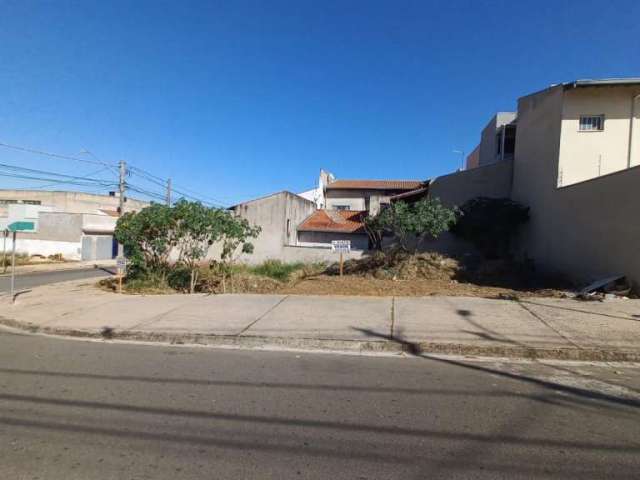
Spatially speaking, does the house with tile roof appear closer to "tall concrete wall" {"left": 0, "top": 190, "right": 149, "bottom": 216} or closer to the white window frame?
the white window frame

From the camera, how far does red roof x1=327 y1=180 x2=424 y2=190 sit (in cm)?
3207

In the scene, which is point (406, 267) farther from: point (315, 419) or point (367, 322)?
point (315, 419)

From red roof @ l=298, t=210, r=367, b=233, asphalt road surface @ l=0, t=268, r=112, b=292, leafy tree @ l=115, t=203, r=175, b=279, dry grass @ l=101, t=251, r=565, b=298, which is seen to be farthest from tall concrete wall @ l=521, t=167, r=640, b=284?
asphalt road surface @ l=0, t=268, r=112, b=292

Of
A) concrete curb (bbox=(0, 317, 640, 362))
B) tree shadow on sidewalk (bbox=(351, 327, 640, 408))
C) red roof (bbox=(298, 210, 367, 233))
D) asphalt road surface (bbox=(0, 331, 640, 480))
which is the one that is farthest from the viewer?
red roof (bbox=(298, 210, 367, 233))

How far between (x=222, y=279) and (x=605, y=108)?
1439cm

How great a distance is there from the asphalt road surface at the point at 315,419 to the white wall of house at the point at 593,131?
427 inches

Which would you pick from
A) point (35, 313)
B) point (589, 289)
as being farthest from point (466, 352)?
point (35, 313)

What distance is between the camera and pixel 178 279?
13.4 metres

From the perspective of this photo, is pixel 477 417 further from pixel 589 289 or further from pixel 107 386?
pixel 589 289

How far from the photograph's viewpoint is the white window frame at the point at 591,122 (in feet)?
45.0

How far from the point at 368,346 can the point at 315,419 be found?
2.65 meters

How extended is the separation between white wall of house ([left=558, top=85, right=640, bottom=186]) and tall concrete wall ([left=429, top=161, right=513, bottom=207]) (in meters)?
4.10

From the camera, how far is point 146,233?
41.6 feet

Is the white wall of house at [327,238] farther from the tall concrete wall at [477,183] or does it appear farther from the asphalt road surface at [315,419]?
the asphalt road surface at [315,419]
